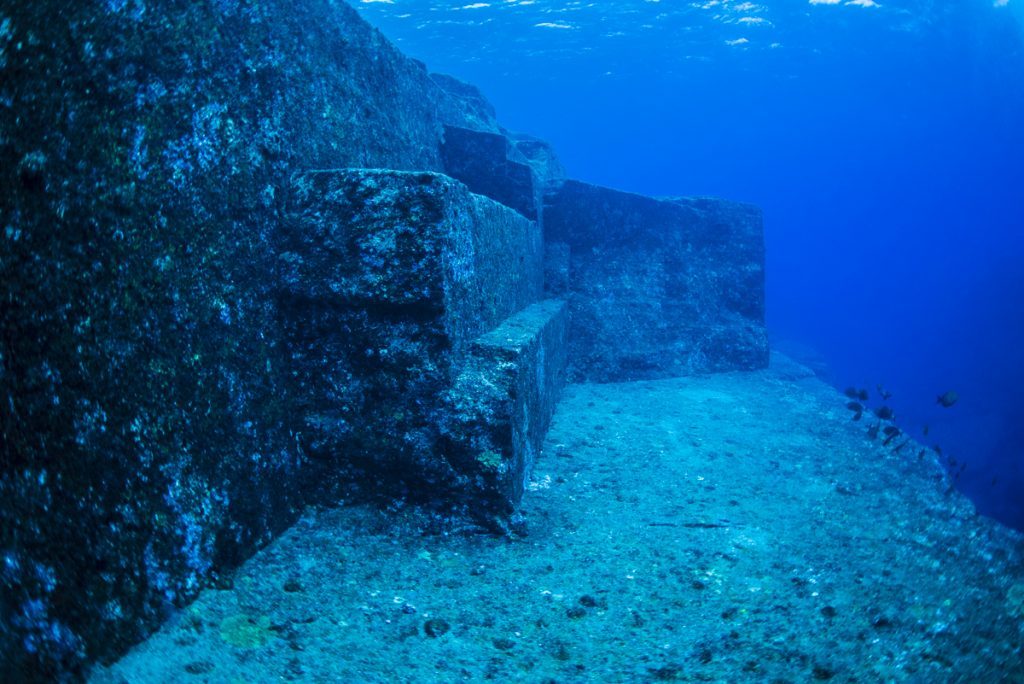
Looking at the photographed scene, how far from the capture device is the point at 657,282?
26.1 ft

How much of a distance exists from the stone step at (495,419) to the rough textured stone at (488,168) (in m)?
2.41

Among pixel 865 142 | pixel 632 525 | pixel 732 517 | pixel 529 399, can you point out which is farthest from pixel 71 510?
pixel 865 142

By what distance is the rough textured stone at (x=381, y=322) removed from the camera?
8.52ft

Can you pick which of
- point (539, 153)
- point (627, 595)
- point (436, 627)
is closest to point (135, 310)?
point (436, 627)

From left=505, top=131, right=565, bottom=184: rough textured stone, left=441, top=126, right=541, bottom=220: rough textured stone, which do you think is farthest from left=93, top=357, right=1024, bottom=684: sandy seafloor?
left=505, top=131, right=565, bottom=184: rough textured stone

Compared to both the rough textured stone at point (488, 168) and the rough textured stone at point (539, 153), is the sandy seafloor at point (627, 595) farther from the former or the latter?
the rough textured stone at point (539, 153)

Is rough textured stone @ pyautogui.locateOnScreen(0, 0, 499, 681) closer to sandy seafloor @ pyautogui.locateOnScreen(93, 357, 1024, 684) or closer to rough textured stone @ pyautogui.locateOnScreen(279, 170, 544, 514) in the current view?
rough textured stone @ pyautogui.locateOnScreen(279, 170, 544, 514)

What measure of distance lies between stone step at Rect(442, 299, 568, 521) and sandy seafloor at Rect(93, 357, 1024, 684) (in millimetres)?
270

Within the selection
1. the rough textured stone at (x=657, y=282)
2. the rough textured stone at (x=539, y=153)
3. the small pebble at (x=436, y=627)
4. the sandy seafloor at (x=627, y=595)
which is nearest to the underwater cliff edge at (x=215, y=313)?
the sandy seafloor at (x=627, y=595)

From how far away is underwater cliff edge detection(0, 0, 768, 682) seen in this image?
1480 mm

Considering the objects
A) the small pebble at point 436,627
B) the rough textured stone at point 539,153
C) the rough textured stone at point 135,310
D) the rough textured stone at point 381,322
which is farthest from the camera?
the rough textured stone at point 539,153

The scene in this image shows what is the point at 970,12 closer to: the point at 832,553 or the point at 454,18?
the point at 454,18

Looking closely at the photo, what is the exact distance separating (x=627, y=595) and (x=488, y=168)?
14.7 feet

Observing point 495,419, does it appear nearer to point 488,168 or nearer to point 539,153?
point 488,168
